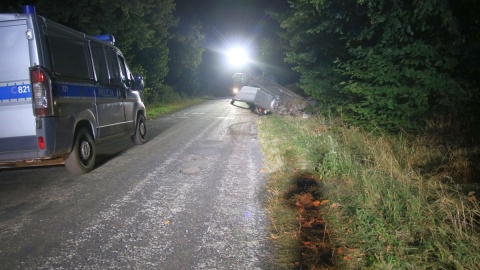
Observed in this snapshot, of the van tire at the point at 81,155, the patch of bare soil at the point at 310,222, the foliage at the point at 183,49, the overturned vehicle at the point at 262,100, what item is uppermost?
the foliage at the point at 183,49

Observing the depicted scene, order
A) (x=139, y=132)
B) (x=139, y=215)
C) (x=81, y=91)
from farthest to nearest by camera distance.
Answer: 1. (x=139, y=132)
2. (x=81, y=91)
3. (x=139, y=215)

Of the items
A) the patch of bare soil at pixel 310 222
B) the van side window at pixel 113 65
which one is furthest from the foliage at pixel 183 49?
the patch of bare soil at pixel 310 222

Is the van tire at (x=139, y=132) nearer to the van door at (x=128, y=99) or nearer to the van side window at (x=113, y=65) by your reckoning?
the van door at (x=128, y=99)

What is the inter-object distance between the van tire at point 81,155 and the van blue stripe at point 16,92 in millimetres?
1172

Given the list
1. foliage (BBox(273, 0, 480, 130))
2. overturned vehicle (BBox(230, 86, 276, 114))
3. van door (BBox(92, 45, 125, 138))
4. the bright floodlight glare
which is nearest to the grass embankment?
foliage (BBox(273, 0, 480, 130))

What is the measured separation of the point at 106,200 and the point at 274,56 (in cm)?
1952

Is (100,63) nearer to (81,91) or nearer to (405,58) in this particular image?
(81,91)

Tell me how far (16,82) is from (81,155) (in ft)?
5.53

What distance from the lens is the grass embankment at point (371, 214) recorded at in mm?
2854

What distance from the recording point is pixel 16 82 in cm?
495

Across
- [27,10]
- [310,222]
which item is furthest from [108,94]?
[310,222]

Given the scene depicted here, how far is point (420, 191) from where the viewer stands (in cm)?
395

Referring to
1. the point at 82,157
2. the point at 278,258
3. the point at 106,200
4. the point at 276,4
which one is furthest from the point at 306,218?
the point at 276,4

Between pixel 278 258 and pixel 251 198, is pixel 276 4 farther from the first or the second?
pixel 278 258
